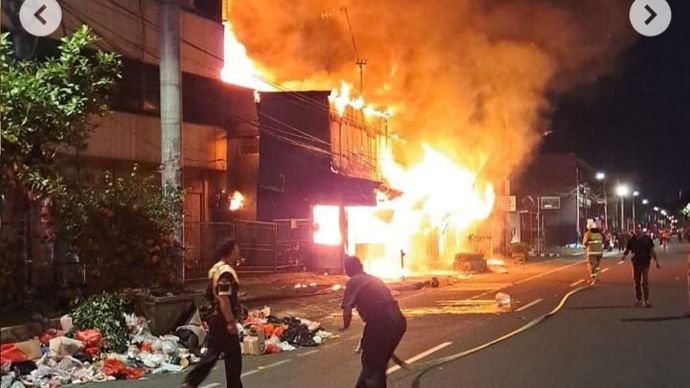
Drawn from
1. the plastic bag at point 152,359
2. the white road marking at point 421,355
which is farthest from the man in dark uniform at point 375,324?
the plastic bag at point 152,359

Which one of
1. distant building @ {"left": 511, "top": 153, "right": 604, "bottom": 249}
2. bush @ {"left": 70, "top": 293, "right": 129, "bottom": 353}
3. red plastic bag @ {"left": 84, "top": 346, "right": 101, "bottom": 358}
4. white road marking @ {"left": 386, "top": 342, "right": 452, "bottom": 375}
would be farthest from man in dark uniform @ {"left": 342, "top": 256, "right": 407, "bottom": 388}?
distant building @ {"left": 511, "top": 153, "right": 604, "bottom": 249}

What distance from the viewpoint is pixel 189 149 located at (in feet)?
73.5

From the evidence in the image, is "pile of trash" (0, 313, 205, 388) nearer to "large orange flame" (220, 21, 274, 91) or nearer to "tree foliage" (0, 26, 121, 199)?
"tree foliage" (0, 26, 121, 199)

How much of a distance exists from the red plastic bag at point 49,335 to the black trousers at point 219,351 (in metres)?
3.85

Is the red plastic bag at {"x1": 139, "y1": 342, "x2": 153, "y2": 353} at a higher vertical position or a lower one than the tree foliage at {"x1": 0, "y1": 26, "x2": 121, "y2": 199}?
lower

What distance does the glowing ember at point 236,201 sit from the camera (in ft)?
82.4

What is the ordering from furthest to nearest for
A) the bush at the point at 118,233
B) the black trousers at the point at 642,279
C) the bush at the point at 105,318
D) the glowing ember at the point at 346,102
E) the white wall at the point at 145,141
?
the glowing ember at the point at 346,102 < the white wall at the point at 145,141 < the black trousers at the point at 642,279 < the bush at the point at 118,233 < the bush at the point at 105,318

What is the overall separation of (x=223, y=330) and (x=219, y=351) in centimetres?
24

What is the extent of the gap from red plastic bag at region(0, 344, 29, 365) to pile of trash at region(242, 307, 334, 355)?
118 inches

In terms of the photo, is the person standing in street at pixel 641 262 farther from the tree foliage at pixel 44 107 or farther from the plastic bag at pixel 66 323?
the plastic bag at pixel 66 323

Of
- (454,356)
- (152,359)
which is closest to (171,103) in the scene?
(152,359)

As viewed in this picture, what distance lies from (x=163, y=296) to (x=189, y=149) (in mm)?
10817

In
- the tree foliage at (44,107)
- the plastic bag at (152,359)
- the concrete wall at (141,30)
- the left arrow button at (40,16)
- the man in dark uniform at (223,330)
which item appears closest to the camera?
the man in dark uniform at (223,330)

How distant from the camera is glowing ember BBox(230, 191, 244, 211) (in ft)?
82.4
